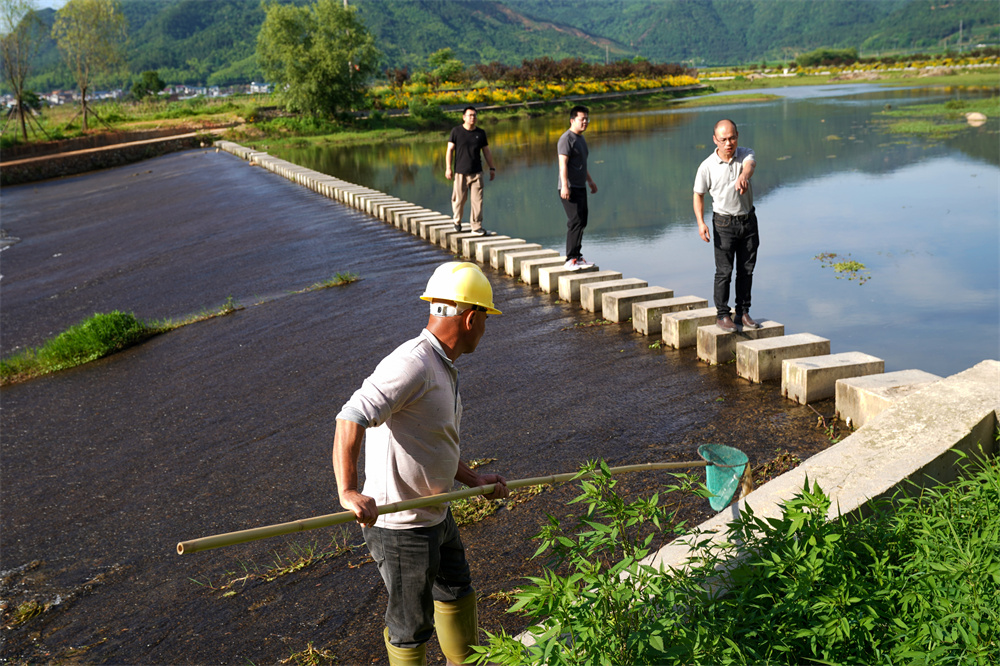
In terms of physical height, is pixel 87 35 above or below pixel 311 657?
above

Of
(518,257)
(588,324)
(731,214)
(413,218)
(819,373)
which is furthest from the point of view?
(413,218)

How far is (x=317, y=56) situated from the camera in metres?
48.3

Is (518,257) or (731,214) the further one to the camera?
(518,257)

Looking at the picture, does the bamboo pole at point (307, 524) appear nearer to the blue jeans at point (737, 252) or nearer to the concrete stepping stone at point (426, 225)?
the blue jeans at point (737, 252)

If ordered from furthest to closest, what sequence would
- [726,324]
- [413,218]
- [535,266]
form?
1. [413,218]
2. [535,266]
3. [726,324]

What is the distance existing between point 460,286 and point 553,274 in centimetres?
658

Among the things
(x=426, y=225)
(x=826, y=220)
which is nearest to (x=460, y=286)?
(x=426, y=225)

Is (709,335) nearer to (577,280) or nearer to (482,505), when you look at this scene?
(577,280)

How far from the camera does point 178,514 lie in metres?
5.27

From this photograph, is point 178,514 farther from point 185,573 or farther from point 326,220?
point 326,220

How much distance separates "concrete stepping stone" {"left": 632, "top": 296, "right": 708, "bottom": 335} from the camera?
7.59m

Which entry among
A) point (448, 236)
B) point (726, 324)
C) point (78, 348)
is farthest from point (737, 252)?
point (78, 348)

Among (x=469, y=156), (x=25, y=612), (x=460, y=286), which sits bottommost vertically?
(x=25, y=612)

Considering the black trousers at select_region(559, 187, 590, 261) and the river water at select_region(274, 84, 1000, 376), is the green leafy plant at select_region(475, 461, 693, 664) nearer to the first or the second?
the river water at select_region(274, 84, 1000, 376)
